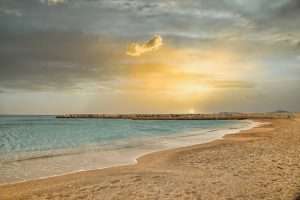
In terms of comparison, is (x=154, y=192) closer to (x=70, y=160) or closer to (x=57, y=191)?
(x=57, y=191)

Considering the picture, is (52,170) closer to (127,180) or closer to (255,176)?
(127,180)

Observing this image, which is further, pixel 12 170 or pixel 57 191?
pixel 12 170

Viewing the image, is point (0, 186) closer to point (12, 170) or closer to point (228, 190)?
point (12, 170)

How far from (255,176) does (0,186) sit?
887 centimetres

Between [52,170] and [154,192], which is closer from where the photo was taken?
[154,192]

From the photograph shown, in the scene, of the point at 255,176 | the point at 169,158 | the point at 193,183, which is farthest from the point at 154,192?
the point at 169,158

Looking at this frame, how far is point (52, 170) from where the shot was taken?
1296 cm

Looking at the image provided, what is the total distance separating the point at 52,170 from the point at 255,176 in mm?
8520

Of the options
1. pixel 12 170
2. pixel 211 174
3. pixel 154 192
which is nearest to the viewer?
pixel 154 192

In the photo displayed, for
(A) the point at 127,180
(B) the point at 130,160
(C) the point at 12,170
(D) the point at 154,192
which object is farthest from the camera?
(B) the point at 130,160

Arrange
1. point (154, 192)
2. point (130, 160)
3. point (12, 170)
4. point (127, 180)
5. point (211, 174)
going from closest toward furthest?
point (154, 192) < point (127, 180) < point (211, 174) < point (12, 170) < point (130, 160)

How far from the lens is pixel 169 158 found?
1574 cm

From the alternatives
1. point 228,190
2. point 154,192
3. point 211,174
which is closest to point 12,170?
point 154,192

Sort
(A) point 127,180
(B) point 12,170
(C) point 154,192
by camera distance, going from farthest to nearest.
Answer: (B) point 12,170, (A) point 127,180, (C) point 154,192
